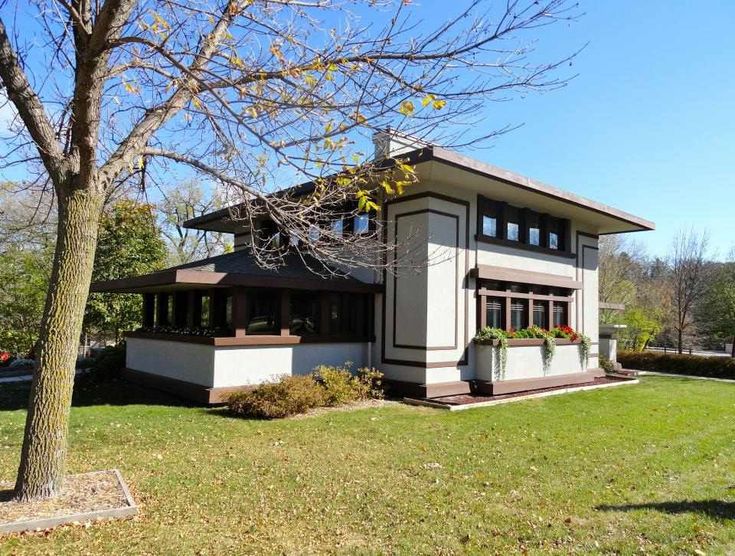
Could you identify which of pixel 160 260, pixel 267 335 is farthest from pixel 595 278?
pixel 160 260

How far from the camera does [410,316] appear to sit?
496 inches

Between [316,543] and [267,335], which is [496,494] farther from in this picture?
[267,335]

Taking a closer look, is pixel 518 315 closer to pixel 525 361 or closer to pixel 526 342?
pixel 526 342

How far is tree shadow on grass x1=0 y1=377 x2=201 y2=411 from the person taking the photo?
1130cm

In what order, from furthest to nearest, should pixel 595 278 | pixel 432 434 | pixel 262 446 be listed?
pixel 595 278 → pixel 432 434 → pixel 262 446

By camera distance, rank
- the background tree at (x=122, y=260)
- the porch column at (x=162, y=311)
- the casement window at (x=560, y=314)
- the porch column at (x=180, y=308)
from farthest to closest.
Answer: the background tree at (x=122, y=260) < the casement window at (x=560, y=314) < the porch column at (x=162, y=311) < the porch column at (x=180, y=308)

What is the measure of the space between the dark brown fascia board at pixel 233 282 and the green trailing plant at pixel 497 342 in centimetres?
262

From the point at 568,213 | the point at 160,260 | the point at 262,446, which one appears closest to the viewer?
the point at 262,446

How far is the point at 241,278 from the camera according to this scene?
36.4 ft

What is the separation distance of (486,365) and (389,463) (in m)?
6.75

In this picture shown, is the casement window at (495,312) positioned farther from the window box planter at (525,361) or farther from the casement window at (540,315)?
the casement window at (540,315)

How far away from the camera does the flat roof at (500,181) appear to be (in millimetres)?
10695

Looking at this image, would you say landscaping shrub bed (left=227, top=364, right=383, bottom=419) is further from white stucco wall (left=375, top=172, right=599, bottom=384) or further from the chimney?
the chimney

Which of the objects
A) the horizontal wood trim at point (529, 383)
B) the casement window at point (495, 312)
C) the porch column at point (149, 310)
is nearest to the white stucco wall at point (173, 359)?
the porch column at point (149, 310)
